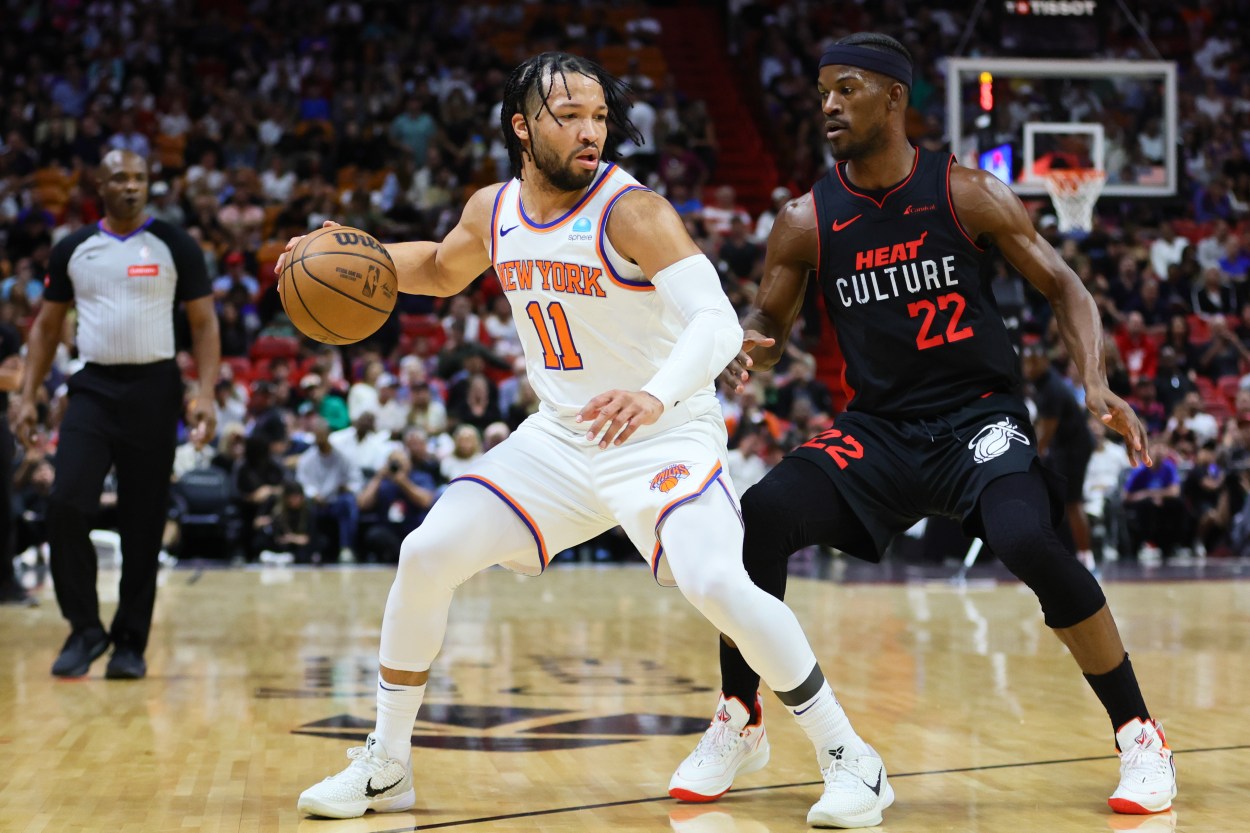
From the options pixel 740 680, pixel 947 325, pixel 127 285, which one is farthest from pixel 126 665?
pixel 947 325

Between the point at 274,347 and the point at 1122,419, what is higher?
the point at 274,347

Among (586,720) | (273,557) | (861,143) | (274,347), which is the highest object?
(861,143)

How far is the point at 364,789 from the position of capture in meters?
4.06

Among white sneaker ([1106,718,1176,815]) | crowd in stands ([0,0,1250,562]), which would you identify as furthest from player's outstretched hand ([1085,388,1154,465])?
crowd in stands ([0,0,1250,562])

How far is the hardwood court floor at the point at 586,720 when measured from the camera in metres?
4.10

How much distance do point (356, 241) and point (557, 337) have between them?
68 centimetres

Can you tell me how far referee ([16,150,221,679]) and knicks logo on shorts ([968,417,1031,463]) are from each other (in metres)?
3.67

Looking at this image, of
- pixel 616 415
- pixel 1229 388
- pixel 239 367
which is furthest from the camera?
pixel 1229 388

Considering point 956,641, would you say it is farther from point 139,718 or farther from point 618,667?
point 139,718

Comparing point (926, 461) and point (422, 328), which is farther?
point (422, 328)

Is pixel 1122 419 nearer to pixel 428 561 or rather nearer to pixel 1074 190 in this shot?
pixel 428 561

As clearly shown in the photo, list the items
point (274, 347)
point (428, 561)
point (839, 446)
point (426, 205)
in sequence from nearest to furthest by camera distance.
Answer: point (428, 561) < point (839, 446) < point (274, 347) < point (426, 205)

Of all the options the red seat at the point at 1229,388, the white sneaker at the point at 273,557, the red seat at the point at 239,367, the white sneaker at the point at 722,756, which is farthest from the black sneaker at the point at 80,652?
the red seat at the point at 1229,388

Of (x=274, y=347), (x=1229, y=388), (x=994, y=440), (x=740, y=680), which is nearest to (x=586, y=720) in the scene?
(x=740, y=680)
